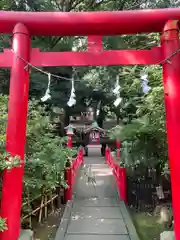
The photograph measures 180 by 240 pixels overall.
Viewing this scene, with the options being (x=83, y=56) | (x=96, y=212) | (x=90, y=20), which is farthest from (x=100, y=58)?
(x=96, y=212)

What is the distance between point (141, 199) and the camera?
6.65 meters

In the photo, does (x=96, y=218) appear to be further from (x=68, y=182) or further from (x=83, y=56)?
(x=83, y=56)

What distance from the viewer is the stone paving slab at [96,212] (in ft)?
18.6

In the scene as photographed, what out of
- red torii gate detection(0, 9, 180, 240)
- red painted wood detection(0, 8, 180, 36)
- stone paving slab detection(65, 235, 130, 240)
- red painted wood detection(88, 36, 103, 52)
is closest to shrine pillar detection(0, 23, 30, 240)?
red torii gate detection(0, 9, 180, 240)

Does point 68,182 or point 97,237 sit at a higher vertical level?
point 68,182

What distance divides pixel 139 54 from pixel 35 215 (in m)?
4.76

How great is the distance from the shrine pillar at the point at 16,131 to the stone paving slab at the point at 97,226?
79.1 inches

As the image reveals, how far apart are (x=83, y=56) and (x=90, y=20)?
1.91 feet

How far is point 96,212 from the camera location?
5984 mm

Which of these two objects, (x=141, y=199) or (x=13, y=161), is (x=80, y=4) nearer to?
(x=141, y=199)

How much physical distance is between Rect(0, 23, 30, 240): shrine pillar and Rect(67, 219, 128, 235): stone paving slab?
6.59 ft

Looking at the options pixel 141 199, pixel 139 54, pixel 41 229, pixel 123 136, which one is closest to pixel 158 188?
pixel 141 199

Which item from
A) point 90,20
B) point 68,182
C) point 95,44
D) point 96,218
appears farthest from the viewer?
point 68,182

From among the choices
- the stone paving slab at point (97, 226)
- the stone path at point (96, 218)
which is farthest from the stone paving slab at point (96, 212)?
the stone paving slab at point (97, 226)
